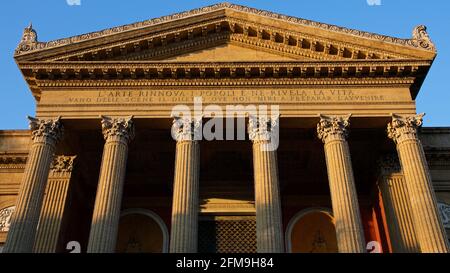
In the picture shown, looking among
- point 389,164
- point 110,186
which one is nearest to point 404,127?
point 389,164

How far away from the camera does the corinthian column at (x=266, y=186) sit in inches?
752

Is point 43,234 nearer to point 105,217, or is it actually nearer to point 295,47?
point 105,217

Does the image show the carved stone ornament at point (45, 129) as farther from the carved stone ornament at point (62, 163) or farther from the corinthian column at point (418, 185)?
the corinthian column at point (418, 185)

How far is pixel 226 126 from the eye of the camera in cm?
2292

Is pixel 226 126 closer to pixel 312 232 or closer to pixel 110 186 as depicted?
pixel 110 186

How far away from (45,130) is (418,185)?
1424 cm

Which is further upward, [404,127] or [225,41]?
[225,41]

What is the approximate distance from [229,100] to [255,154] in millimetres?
2655

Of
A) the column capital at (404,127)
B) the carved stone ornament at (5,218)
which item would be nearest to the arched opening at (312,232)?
the column capital at (404,127)

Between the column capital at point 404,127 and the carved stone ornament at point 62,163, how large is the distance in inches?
530

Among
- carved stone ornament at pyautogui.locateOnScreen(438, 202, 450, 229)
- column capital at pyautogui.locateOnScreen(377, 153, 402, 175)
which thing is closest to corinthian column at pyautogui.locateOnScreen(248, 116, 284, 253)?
column capital at pyautogui.locateOnScreen(377, 153, 402, 175)

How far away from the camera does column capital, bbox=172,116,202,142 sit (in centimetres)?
2158

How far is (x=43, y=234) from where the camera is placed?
21.9 meters
